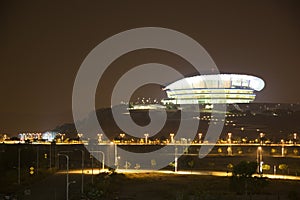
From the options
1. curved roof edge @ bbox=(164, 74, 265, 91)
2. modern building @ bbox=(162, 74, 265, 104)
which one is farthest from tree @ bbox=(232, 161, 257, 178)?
curved roof edge @ bbox=(164, 74, 265, 91)

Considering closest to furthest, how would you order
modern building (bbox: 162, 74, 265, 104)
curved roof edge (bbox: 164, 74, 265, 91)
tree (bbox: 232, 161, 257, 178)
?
tree (bbox: 232, 161, 257, 178) < modern building (bbox: 162, 74, 265, 104) < curved roof edge (bbox: 164, 74, 265, 91)

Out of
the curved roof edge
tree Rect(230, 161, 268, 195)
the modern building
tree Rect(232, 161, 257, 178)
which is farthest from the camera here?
the curved roof edge

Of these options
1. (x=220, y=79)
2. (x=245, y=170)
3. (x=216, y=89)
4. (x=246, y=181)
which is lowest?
(x=246, y=181)

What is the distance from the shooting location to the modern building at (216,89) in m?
97.2

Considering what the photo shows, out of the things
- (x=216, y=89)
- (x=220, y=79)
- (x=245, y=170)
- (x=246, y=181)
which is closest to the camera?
(x=246, y=181)

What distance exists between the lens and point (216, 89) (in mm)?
96875

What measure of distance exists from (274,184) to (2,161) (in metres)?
21.1

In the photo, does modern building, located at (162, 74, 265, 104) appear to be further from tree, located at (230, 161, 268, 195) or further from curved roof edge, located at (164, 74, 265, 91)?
tree, located at (230, 161, 268, 195)

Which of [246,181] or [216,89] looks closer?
[246,181]

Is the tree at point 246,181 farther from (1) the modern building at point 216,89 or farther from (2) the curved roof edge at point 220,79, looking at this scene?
(2) the curved roof edge at point 220,79

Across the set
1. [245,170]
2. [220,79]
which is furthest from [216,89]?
[245,170]

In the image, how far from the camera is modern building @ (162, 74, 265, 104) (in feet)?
319

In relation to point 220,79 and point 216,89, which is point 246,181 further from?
point 220,79

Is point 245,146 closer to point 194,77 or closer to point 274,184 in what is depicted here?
point 274,184
